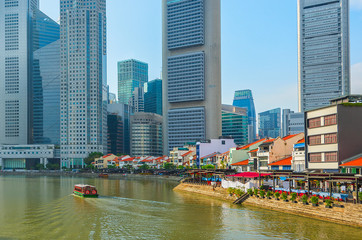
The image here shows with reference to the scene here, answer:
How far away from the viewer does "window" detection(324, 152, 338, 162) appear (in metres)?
68.7

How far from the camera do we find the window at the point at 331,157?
68.7 metres

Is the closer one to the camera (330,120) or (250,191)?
(330,120)

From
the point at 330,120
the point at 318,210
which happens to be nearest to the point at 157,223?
the point at 318,210

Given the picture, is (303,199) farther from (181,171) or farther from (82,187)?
(181,171)

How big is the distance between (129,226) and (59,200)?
1436 inches

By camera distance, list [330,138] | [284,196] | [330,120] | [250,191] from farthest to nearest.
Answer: [250,191]
[330,138]
[330,120]
[284,196]

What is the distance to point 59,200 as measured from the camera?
287ft

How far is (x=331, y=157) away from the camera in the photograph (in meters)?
69.9

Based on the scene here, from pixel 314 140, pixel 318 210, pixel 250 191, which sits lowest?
pixel 318 210

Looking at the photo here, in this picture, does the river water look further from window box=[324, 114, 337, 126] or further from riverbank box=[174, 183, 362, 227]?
window box=[324, 114, 337, 126]

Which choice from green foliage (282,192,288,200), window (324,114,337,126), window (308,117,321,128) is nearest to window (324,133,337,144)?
window (324,114,337,126)

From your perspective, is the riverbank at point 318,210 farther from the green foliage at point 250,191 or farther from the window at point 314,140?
the window at point 314,140

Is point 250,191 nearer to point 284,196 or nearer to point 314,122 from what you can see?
point 284,196

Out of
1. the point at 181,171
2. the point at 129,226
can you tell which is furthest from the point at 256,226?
the point at 181,171
